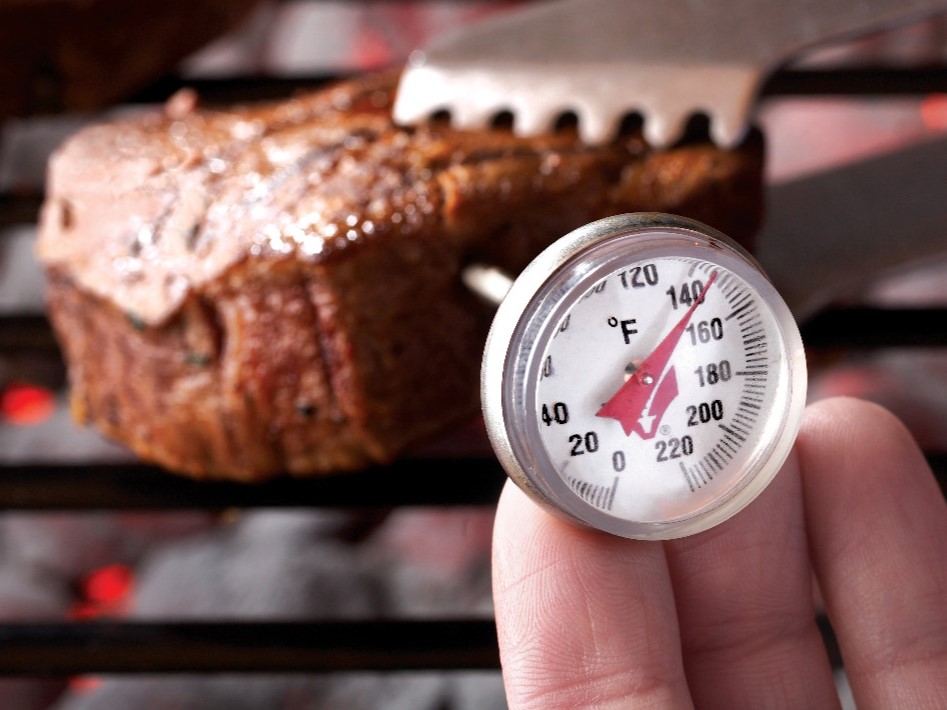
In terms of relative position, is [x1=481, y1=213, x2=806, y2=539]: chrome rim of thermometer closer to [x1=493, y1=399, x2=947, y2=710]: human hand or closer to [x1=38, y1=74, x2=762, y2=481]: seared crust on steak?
[x1=493, y1=399, x2=947, y2=710]: human hand

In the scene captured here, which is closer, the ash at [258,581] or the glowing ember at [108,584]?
the ash at [258,581]

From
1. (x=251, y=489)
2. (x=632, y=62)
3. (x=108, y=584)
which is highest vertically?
(x=632, y=62)

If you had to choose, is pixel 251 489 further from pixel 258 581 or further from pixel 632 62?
pixel 632 62

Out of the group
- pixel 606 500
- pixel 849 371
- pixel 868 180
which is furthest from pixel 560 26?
pixel 849 371

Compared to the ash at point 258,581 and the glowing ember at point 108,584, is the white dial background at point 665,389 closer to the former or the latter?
the ash at point 258,581

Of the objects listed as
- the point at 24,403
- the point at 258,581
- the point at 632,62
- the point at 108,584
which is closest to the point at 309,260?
the point at 632,62

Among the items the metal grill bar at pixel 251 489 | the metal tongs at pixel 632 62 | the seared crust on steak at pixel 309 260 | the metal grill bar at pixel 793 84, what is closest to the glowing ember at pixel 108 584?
the metal grill bar at pixel 251 489
